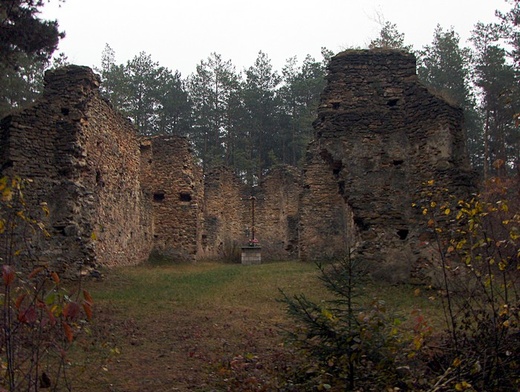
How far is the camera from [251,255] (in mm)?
22562

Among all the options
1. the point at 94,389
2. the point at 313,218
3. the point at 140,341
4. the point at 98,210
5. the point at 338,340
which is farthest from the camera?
the point at 313,218

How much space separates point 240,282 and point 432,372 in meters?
8.32

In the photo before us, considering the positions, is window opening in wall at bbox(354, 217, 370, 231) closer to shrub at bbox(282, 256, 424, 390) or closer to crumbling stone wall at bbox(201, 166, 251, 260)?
shrub at bbox(282, 256, 424, 390)

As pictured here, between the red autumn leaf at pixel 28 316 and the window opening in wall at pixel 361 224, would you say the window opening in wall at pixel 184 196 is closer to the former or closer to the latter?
the window opening in wall at pixel 361 224

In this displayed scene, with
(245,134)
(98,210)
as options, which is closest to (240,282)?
(98,210)

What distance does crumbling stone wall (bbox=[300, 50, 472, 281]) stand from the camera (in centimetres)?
1164

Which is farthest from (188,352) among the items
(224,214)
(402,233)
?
(224,214)

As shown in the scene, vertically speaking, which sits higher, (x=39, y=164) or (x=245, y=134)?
(x=245, y=134)

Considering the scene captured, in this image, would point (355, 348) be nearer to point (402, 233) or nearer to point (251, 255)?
point (402, 233)

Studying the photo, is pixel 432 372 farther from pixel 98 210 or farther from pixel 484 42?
pixel 484 42

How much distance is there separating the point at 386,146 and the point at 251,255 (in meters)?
11.3

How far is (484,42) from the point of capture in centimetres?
3194

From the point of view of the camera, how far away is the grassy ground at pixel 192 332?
5656 mm

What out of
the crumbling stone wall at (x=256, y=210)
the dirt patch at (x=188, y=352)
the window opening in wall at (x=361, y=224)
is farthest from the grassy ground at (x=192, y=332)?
the crumbling stone wall at (x=256, y=210)
